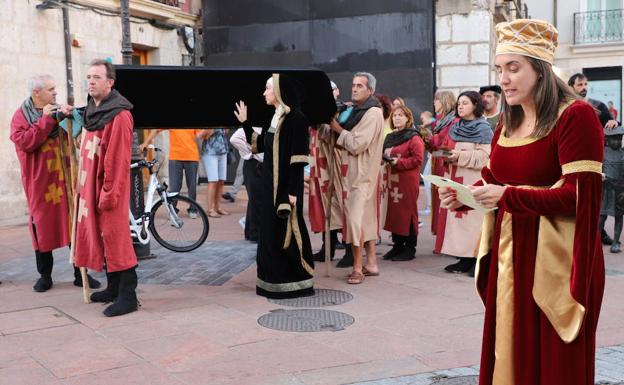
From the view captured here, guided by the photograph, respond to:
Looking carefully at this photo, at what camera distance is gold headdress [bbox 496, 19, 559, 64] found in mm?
2648

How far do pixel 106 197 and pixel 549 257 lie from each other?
3.45 metres

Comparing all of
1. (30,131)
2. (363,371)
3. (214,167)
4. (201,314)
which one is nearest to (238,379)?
(363,371)

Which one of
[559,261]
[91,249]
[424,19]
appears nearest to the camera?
[559,261]

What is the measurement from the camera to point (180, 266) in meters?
7.30

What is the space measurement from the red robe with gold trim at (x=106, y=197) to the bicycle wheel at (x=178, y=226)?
2625mm

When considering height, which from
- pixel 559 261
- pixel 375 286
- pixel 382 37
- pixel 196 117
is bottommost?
pixel 375 286

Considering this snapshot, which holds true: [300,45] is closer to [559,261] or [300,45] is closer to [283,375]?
[283,375]

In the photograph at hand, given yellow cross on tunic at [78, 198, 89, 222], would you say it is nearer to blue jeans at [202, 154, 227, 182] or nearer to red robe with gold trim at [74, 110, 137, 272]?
red robe with gold trim at [74, 110, 137, 272]

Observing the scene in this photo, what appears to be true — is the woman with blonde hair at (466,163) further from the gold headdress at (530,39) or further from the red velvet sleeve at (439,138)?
the gold headdress at (530,39)

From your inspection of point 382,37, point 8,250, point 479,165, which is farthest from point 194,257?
point 382,37

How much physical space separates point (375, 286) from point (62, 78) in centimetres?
802

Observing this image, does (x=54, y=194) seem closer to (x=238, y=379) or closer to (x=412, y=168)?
(x=238, y=379)

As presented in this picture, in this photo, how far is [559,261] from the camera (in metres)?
2.60

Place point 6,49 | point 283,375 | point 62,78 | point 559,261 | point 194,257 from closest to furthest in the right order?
point 559,261 < point 283,375 < point 194,257 < point 6,49 < point 62,78
